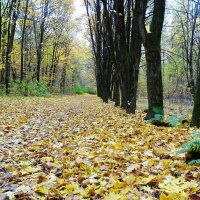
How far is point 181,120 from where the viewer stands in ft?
26.6

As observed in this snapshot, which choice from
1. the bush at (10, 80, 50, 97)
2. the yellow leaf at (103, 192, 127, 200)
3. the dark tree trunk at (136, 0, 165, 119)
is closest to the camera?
the yellow leaf at (103, 192, 127, 200)

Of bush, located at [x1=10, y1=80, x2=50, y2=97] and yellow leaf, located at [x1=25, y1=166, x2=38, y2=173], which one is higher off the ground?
bush, located at [x1=10, y1=80, x2=50, y2=97]

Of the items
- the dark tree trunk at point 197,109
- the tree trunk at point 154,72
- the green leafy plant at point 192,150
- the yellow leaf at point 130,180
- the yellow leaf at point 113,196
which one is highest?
the tree trunk at point 154,72

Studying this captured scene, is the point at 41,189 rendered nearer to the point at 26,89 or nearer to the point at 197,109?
the point at 197,109

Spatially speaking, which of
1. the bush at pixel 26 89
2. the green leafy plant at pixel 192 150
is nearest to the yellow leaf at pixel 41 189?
the green leafy plant at pixel 192 150

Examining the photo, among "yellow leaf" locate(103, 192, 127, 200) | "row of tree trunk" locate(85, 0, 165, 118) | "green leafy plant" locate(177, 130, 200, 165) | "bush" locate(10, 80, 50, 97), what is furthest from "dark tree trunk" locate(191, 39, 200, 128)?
"bush" locate(10, 80, 50, 97)

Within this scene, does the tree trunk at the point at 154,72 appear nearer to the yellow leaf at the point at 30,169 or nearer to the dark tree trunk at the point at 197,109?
the dark tree trunk at the point at 197,109

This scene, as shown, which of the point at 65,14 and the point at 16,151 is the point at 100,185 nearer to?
the point at 16,151

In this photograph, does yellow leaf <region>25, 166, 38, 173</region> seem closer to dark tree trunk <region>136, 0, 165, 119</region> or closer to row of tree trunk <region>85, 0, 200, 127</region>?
row of tree trunk <region>85, 0, 200, 127</region>

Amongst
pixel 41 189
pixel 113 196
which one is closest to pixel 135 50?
pixel 41 189

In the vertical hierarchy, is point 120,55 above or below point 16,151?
above

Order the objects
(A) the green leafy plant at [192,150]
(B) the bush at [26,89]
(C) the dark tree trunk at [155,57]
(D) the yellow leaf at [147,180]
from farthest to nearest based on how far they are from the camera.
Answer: (B) the bush at [26,89] < (C) the dark tree trunk at [155,57] < (A) the green leafy plant at [192,150] < (D) the yellow leaf at [147,180]

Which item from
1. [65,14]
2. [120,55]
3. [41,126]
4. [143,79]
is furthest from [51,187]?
[143,79]

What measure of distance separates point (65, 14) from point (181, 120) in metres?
33.4
